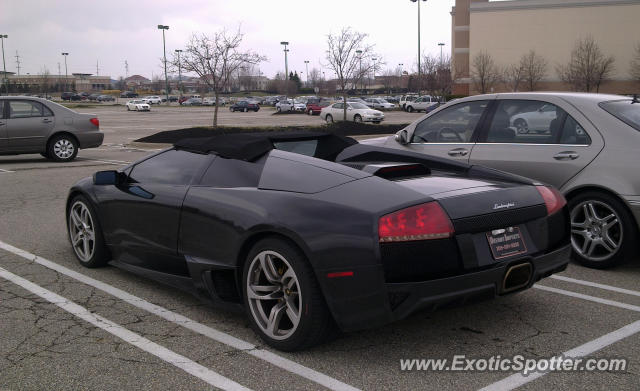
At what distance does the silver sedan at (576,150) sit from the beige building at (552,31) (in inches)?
2644

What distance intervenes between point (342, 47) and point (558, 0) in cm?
5119

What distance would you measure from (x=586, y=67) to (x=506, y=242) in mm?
68219

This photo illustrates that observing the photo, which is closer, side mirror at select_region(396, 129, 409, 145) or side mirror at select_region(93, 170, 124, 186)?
side mirror at select_region(93, 170, 124, 186)

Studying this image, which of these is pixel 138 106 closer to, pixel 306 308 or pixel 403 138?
pixel 403 138

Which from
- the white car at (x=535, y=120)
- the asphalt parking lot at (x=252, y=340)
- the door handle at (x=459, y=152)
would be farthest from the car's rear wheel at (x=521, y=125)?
the asphalt parking lot at (x=252, y=340)

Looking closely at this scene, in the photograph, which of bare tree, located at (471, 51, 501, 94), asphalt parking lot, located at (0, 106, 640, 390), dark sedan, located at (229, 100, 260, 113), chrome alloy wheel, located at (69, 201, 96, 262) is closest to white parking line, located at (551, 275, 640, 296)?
asphalt parking lot, located at (0, 106, 640, 390)

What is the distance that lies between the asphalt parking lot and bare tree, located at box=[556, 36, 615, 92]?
6272 cm

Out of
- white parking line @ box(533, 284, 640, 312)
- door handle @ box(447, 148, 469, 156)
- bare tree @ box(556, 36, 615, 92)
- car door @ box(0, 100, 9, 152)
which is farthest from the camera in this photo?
bare tree @ box(556, 36, 615, 92)

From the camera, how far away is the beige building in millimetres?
72875

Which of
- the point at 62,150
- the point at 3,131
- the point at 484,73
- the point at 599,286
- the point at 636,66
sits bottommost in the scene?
the point at 599,286

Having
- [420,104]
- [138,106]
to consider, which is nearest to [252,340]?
[420,104]

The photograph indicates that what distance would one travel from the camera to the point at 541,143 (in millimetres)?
6355

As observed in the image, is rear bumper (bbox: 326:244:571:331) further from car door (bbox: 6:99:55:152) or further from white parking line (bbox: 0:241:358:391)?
car door (bbox: 6:99:55:152)

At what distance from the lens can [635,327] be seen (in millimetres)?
4352
